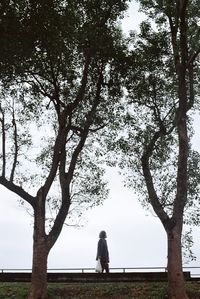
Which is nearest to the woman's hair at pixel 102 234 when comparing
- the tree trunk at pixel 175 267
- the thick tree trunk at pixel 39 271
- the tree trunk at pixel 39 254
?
the tree trunk at pixel 39 254

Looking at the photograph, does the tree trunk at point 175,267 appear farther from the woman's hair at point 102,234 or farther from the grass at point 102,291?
the woman's hair at point 102,234

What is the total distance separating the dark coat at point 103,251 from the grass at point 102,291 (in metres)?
2.61

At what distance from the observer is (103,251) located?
72.6ft

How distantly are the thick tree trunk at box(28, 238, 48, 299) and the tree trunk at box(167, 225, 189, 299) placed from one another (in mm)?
4308

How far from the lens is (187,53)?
19.8 meters

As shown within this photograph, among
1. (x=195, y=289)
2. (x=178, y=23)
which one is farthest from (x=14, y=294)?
(x=178, y=23)

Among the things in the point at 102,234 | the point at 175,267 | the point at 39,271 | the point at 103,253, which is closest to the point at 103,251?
the point at 103,253

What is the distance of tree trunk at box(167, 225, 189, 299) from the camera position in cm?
1769

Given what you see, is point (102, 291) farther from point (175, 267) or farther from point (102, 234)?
point (102, 234)

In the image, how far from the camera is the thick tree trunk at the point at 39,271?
17828mm

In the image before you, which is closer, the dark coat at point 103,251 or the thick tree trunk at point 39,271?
the thick tree trunk at point 39,271

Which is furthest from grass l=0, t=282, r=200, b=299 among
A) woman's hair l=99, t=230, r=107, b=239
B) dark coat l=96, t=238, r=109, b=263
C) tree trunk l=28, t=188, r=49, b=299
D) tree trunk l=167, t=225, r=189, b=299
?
woman's hair l=99, t=230, r=107, b=239

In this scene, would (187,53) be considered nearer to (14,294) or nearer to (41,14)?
(41,14)

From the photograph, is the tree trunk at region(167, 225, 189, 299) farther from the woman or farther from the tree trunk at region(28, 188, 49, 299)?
the woman
